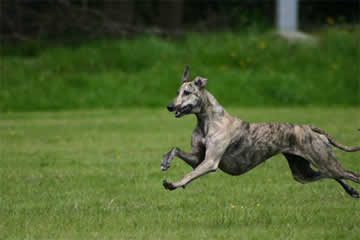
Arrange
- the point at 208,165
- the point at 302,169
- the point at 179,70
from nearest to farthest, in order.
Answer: the point at 208,165
the point at 302,169
the point at 179,70

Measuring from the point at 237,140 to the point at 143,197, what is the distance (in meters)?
1.50

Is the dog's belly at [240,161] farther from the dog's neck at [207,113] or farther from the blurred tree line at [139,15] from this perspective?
the blurred tree line at [139,15]

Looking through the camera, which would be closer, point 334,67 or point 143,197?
point 143,197

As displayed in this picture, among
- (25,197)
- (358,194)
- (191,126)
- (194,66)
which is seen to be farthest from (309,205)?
(194,66)

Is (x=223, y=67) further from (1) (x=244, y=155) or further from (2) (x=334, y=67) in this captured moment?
(1) (x=244, y=155)

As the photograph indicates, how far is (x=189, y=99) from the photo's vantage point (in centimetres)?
666

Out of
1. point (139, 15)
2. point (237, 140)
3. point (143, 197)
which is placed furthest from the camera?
point (139, 15)

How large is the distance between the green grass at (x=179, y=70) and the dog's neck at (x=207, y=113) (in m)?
11.3

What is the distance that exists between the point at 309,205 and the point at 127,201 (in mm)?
2054

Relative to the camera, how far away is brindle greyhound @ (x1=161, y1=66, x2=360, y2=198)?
21.8 feet

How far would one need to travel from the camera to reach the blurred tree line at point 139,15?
2223 centimetres

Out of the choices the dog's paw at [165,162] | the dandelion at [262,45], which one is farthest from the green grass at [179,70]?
the dog's paw at [165,162]

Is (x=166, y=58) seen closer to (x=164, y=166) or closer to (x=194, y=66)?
(x=194, y=66)

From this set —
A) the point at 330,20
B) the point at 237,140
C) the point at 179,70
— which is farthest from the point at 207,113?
the point at 330,20
